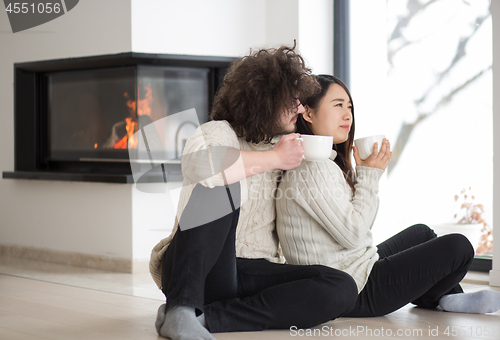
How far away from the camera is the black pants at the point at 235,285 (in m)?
1.53

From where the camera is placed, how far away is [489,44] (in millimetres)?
2910

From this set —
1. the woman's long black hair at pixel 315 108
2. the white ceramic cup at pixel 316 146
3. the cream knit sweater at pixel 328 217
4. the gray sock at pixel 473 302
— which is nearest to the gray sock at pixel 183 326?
the cream knit sweater at pixel 328 217

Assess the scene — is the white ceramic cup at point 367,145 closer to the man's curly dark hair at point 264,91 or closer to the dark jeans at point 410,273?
the man's curly dark hair at point 264,91

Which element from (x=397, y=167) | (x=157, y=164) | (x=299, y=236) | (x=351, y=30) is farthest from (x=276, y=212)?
(x=351, y=30)

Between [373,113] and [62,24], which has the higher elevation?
[62,24]

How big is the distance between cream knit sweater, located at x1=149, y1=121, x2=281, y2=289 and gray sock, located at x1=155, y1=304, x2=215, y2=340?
23cm

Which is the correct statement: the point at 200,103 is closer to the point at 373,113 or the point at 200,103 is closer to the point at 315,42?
the point at 315,42

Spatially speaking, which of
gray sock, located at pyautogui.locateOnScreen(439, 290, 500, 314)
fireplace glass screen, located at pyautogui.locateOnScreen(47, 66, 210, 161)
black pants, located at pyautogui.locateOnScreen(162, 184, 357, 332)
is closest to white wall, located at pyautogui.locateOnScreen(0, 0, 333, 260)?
fireplace glass screen, located at pyautogui.locateOnScreen(47, 66, 210, 161)

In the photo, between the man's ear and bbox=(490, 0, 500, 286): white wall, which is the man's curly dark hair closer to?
the man's ear

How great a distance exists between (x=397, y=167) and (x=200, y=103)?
3.79 feet

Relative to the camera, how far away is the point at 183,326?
58.7 inches

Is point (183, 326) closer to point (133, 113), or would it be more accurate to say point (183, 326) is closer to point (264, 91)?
point (264, 91)
